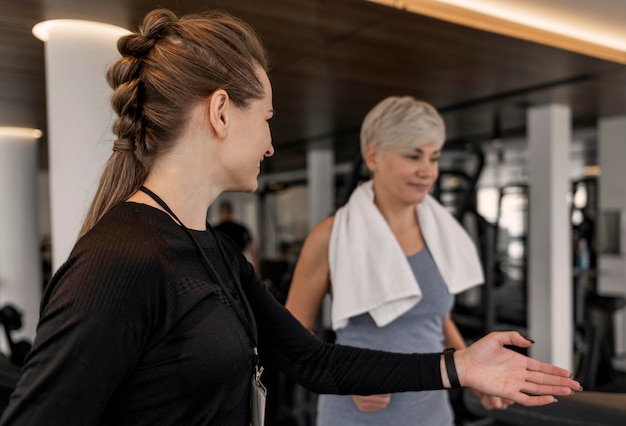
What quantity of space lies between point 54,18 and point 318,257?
1.55 m

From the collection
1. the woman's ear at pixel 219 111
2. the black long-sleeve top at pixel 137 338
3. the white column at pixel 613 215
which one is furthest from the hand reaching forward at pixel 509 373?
the white column at pixel 613 215

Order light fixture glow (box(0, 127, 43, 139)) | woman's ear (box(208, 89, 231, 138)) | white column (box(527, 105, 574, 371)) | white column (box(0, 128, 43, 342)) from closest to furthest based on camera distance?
woman's ear (box(208, 89, 231, 138)) < white column (box(527, 105, 574, 371)) < white column (box(0, 128, 43, 342)) < light fixture glow (box(0, 127, 43, 139))

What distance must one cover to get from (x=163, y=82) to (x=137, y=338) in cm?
39

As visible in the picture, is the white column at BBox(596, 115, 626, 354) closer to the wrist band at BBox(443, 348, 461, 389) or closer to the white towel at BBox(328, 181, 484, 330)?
the white towel at BBox(328, 181, 484, 330)

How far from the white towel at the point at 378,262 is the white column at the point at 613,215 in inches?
176

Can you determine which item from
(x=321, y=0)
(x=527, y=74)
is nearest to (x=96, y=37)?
(x=321, y=0)

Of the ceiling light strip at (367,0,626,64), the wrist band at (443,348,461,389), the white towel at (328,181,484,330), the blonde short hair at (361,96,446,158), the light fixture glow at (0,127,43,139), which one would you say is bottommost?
the wrist band at (443,348,461,389)

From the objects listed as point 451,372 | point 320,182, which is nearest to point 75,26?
point 451,372

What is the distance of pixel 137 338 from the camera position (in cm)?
68

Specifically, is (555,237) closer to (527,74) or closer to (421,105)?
(527,74)

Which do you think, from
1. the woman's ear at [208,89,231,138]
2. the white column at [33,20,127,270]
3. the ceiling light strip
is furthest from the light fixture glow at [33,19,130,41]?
the woman's ear at [208,89,231,138]

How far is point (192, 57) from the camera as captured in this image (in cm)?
83

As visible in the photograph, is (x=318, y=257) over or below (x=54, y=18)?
below

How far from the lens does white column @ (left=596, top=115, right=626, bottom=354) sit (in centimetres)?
532
